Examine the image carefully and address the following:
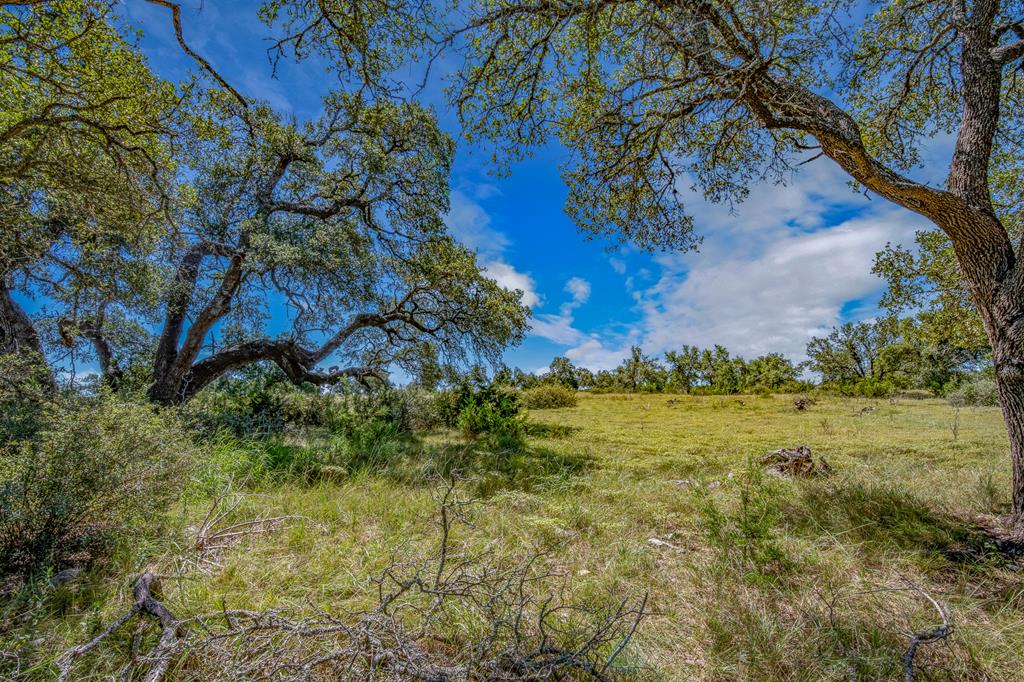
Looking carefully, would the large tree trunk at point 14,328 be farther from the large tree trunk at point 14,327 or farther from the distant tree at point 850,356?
the distant tree at point 850,356

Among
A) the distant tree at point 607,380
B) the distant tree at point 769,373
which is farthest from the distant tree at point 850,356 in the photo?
the distant tree at point 607,380

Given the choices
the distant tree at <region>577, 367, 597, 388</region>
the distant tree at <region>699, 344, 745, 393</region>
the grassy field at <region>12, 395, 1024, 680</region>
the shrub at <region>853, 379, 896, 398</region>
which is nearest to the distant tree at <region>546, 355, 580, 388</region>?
the distant tree at <region>577, 367, 597, 388</region>

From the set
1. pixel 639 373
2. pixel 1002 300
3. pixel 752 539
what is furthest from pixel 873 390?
pixel 752 539

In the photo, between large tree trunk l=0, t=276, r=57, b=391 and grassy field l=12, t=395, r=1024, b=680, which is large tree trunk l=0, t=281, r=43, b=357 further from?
grassy field l=12, t=395, r=1024, b=680

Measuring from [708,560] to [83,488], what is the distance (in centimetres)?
513

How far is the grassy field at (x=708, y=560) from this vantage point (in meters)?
2.11

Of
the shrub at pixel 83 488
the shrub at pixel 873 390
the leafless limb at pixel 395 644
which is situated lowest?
the leafless limb at pixel 395 644

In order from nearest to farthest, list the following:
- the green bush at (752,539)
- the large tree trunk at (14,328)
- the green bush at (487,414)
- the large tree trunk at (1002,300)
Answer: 1. the green bush at (752,539)
2. the large tree trunk at (1002,300)
3. the large tree trunk at (14,328)
4. the green bush at (487,414)

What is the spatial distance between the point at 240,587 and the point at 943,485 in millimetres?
7838

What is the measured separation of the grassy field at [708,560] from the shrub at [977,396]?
63.0 ft

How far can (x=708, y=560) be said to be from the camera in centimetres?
326

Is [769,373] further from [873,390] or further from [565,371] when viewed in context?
[565,371]

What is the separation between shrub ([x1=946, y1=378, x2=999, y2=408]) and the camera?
18.1m

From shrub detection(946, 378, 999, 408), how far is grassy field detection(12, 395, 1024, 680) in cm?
1920
